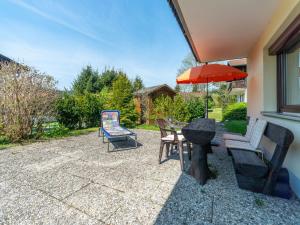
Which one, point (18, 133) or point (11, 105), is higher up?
point (11, 105)

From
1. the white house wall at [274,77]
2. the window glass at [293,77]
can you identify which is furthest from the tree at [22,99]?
the window glass at [293,77]

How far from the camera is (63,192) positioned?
2.41 m

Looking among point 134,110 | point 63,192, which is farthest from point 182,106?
point 63,192

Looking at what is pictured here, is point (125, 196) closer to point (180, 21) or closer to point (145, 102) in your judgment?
point (180, 21)

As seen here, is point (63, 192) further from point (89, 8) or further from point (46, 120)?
point (89, 8)

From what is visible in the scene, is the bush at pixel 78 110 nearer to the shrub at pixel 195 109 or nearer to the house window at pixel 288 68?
the shrub at pixel 195 109

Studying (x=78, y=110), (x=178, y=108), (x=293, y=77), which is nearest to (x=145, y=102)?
(x=178, y=108)

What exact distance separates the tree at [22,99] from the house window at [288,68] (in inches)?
277

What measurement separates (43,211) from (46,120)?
5350 mm

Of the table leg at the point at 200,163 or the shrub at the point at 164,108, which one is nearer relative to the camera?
the table leg at the point at 200,163

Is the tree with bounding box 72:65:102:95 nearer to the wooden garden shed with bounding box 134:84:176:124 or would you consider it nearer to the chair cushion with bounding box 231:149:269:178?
the wooden garden shed with bounding box 134:84:176:124

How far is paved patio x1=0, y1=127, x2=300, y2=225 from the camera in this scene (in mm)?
1837

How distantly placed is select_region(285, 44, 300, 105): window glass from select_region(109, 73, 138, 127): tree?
6999 mm

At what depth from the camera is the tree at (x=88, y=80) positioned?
71.4 ft
